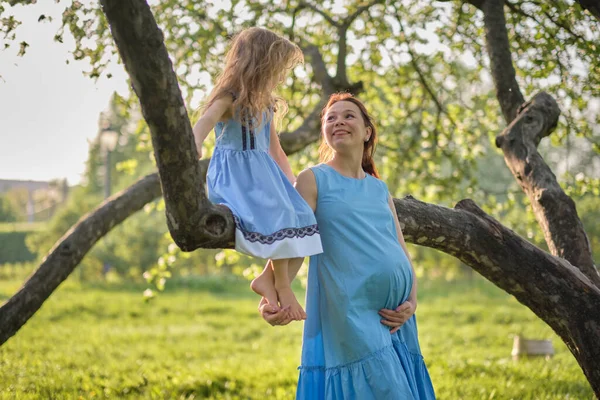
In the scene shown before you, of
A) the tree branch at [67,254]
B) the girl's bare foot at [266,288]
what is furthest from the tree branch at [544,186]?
the tree branch at [67,254]

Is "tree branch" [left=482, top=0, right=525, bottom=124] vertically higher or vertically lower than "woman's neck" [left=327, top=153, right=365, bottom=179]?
higher

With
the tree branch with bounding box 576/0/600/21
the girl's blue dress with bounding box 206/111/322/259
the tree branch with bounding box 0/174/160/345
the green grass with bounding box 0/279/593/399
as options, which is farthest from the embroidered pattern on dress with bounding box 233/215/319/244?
the green grass with bounding box 0/279/593/399

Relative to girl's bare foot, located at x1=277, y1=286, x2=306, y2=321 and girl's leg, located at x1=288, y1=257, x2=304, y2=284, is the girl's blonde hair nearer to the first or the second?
girl's leg, located at x1=288, y1=257, x2=304, y2=284

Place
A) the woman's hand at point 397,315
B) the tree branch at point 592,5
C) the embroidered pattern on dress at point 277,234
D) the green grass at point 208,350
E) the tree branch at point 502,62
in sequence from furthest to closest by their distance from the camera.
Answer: the green grass at point 208,350, the tree branch at point 502,62, the tree branch at point 592,5, the woman's hand at point 397,315, the embroidered pattern on dress at point 277,234

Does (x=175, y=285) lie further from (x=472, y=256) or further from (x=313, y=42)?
(x=472, y=256)

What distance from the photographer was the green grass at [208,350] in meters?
5.89

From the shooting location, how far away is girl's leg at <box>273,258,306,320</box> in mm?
2658

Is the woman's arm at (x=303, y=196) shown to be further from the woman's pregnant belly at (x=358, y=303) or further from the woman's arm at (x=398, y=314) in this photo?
the woman's arm at (x=398, y=314)

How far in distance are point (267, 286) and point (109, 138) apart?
25334mm

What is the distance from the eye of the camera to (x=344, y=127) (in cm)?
298

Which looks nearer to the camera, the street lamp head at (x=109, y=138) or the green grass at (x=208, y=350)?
the green grass at (x=208, y=350)

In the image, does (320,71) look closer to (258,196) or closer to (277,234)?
(258,196)

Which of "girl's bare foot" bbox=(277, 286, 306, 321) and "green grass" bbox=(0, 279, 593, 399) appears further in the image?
"green grass" bbox=(0, 279, 593, 399)

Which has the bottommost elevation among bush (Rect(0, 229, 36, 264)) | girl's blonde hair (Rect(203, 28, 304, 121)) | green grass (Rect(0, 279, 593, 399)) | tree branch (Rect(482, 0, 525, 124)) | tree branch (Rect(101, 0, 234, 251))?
green grass (Rect(0, 279, 593, 399))
